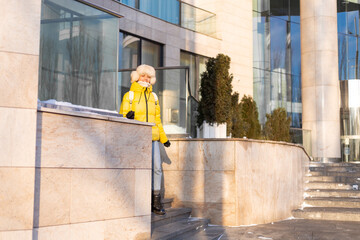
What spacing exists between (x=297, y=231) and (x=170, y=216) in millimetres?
2473

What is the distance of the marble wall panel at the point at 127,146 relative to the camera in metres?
5.91

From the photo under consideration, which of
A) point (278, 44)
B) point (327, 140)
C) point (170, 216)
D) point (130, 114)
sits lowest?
point (170, 216)

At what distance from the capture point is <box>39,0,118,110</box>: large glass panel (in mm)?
5867

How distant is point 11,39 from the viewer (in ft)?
15.9

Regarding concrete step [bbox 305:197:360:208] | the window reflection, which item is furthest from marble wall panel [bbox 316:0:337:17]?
concrete step [bbox 305:197:360:208]

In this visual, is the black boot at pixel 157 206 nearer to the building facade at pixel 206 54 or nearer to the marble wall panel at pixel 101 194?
the marble wall panel at pixel 101 194

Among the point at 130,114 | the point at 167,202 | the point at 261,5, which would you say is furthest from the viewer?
the point at 261,5

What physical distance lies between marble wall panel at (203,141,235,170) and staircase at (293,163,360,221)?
3.00 meters

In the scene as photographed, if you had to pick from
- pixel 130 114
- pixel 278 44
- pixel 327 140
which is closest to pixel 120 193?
A: pixel 130 114

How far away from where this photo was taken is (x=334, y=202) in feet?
37.0

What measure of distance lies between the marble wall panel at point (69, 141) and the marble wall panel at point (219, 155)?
135 inches

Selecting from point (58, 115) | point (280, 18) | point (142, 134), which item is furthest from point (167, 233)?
point (280, 18)

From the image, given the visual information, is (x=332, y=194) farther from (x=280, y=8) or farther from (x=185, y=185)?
(x=280, y=8)

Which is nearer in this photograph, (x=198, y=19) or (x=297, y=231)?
(x=297, y=231)
